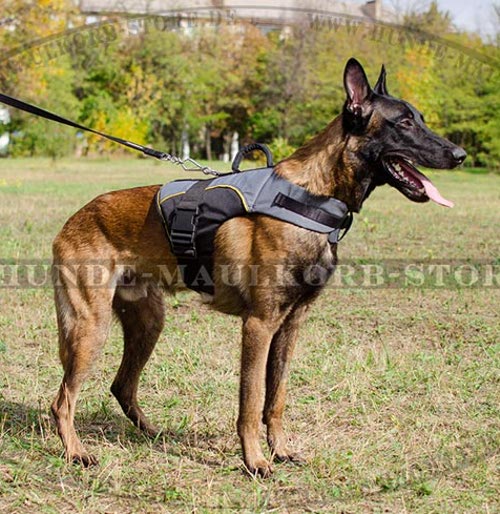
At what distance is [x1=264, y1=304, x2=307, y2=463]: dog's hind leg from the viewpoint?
4156 millimetres

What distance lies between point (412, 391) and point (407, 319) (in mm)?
2082

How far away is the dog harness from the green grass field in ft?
3.34

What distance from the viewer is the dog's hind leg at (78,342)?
164 inches

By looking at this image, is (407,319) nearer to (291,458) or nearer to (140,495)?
→ (291,458)

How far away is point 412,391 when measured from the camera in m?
5.20

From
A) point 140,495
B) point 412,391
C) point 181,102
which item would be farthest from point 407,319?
point 181,102

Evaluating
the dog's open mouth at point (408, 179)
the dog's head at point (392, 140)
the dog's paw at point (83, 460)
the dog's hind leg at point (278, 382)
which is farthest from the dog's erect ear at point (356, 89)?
the dog's paw at point (83, 460)

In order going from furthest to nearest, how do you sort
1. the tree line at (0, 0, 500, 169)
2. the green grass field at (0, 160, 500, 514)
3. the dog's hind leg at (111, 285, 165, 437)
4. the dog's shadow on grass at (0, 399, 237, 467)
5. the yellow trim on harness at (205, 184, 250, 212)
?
the tree line at (0, 0, 500, 169), the dog's hind leg at (111, 285, 165, 437), the dog's shadow on grass at (0, 399, 237, 467), the yellow trim on harness at (205, 184, 250, 212), the green grass field at (0, 160, 500, 514)

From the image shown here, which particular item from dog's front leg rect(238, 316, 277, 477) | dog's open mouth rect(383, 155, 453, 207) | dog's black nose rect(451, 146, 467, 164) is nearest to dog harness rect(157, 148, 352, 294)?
dog's open mouth rect(383, 155, 453, 207)

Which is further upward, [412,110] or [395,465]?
[412,110]

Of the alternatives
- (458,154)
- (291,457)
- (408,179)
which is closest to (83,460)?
(291,457)

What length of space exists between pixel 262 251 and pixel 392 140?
2.81 feet

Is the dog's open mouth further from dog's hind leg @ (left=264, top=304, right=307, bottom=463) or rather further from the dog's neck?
dog's hind leg @ (left=264, top=304, right=307, bottom=463)

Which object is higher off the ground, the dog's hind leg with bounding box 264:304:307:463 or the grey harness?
the grey harness
